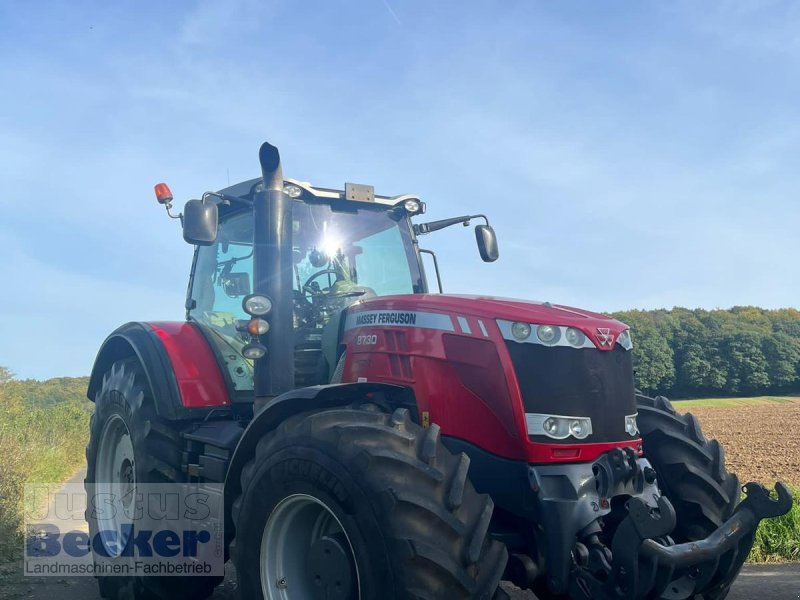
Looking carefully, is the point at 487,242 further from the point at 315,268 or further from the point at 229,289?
the point at 229,289

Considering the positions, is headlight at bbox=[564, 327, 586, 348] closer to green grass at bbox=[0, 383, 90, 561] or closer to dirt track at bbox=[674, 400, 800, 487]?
green grass at bbox=[0, 383, 90, 561]

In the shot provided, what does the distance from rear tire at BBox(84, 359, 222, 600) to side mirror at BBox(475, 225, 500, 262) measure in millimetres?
2535

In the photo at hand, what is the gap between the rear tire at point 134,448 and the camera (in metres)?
4.39

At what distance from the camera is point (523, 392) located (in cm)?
318

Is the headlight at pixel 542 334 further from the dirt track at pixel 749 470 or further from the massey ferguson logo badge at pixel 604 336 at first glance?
the dirt track at pixel 749 470

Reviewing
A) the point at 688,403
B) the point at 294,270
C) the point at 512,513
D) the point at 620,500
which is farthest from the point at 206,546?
the point at 688,403

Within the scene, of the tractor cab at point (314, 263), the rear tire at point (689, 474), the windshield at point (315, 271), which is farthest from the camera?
the windshield at point (315, 271)

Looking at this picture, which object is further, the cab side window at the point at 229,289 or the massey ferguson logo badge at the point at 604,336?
the cab side window at the point at 229,289

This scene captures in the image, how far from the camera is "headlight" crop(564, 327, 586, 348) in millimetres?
3295

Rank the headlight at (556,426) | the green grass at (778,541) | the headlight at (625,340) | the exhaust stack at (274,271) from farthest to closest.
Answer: the green grass at (778,541) < the exhaust stack at (274,271) < the headlight at (625,340) < the headlight at (556,426)

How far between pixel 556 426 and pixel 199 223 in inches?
91.4

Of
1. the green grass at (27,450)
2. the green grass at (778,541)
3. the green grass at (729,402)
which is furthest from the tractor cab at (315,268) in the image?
the green grass at (729,402)

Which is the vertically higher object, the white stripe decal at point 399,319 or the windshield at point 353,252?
the windshield at point 353,252

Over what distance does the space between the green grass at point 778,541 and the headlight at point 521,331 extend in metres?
4.73
